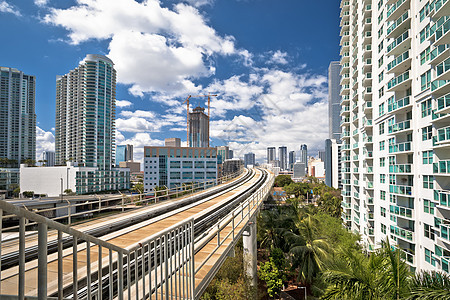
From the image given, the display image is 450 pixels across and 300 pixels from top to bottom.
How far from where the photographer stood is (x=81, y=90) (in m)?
105

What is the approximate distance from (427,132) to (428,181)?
3706 mm

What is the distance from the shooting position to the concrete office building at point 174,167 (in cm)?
8469

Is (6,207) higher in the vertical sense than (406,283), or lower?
higher

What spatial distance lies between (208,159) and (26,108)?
73.4 metres

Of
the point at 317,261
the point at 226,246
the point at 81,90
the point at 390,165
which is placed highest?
the point at 81,90

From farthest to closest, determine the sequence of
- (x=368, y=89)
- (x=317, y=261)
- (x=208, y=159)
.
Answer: (x=208, y=159)
(x=368, y=89)
(x=317, y=261)

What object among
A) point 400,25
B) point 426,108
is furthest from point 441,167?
point 400,25

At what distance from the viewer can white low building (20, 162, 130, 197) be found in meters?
64.2

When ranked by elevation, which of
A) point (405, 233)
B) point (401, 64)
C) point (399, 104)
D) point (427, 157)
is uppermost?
point (401, 64)

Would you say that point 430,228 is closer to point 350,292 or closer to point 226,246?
point 350,292

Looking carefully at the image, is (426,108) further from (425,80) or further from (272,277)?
(272,277)

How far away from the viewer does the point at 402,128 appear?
20906 millimetres

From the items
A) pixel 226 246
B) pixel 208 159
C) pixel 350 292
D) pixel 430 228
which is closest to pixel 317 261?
pixel 350 292

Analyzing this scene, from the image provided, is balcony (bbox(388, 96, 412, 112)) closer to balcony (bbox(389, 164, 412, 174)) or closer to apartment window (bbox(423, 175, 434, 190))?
balcony (bbox(389, 164, 412, 174))
